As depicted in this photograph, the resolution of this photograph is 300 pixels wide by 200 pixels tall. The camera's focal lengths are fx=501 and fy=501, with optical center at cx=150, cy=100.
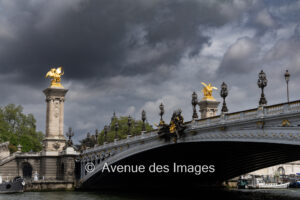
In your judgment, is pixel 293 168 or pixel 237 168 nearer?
pixel 237 168

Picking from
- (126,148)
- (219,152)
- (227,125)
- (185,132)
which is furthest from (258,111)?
(126,148)

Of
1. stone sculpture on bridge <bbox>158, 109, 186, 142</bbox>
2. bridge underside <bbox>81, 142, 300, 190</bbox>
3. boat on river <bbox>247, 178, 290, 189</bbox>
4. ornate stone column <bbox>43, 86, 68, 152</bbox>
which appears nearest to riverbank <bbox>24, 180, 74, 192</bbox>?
bridge underside <bbox>81, 142, 300, 190</bbox>

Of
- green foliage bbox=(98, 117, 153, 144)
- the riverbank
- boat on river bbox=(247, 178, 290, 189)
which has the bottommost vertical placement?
boat on river bbox=(247, 178, 290, 189)

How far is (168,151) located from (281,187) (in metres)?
33.3

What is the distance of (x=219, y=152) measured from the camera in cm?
4684

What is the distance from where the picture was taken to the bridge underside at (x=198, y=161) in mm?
42812

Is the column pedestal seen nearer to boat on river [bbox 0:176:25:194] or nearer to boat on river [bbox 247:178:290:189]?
boat on river [bbox 247:178:290:189]

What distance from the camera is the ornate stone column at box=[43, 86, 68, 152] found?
7175 cm

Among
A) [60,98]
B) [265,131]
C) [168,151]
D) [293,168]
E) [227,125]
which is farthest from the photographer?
[293,168]

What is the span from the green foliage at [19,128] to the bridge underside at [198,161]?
30.4 m

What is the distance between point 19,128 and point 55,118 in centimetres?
2303

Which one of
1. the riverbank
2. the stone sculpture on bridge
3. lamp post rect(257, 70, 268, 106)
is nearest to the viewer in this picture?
lamp post rect(257, 70, 268, 106)

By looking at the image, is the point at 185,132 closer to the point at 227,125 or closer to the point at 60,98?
the point at 227,125

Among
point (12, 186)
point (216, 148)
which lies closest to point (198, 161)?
point (216, 148)
